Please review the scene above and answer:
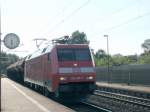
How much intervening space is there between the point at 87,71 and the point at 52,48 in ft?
6.66

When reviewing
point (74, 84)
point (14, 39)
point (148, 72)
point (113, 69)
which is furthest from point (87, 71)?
point (113, 69)

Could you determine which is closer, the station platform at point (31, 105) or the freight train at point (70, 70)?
the station platform at point (31, 105)

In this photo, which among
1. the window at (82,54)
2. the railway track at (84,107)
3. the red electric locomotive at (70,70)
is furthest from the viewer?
the window at (82,54)

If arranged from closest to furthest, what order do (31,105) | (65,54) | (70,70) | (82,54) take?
(31,105) < (70,70) < (65,54) < (82,54)

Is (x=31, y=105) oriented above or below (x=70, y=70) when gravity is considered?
below

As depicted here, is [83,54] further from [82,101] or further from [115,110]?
[115,110]

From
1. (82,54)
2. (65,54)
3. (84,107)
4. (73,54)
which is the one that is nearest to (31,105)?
(84,107)

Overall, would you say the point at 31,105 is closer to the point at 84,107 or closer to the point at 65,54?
the point at 84,107

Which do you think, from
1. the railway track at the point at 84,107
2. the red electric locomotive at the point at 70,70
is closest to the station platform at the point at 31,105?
the railway track at the point at 84,107

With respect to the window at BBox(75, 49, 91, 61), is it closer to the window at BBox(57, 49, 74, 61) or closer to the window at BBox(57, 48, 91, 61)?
the window at BBox(57, 48, 91, 61)

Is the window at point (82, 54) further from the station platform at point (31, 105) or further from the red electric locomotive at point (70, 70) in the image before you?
the station platform at point (31, 105)

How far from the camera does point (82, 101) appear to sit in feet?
71.1

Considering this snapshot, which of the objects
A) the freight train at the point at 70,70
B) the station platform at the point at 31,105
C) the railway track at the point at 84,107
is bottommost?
the railway track at the point at 84,107

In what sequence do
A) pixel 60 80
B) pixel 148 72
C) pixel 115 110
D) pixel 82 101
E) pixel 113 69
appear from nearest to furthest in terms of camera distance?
pixel 115 110 < pixel 60 80 < pixel 82 101 < pixel 148 72 < pixel 113 69
